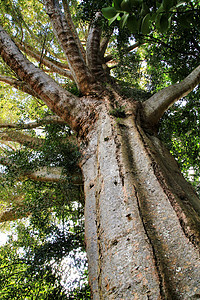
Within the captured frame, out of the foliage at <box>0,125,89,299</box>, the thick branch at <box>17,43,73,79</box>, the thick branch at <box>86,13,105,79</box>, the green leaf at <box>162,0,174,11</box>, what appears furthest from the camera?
the thick branch at <box>17,43,73,79</box>

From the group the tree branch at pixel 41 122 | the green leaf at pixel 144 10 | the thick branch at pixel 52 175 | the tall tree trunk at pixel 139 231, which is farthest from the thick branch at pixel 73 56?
the green leaf at pixel 144 10

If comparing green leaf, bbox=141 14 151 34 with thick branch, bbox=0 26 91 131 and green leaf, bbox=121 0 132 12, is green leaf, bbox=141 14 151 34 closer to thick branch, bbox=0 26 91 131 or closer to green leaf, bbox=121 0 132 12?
green leaf, bbox=121 0 132 12

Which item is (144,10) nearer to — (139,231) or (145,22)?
(145,22)

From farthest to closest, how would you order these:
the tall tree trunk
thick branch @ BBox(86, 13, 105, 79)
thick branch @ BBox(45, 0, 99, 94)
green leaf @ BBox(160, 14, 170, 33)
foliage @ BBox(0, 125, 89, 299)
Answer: thick branch @ BBox(86, 13, 105, 79) → thick branch @ BBox(45, 0, 99, 94) → foliage @ BBox(0, 125, 89, 299) → the tall tree trunk → green leaf @ BBox(160, 14, 170, 33)

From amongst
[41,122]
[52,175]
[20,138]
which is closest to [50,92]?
[52,175]

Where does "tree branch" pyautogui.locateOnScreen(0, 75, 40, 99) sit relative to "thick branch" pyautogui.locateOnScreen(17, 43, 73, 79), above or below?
below

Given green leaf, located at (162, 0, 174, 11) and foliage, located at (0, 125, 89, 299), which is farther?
foliage, located at (0, 125, 89, 299)

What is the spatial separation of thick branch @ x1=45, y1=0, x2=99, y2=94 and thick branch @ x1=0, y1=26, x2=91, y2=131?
571 mm

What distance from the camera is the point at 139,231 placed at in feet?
5.39

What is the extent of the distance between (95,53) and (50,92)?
2482 millimetres

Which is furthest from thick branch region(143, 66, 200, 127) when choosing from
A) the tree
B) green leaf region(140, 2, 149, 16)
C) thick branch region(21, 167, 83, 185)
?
green leaf region(140, 2, 149, 16)

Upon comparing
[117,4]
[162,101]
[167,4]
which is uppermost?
[162,101]

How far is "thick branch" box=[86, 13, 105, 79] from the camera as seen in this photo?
211 inches

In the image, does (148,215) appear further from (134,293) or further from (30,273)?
(30,273)
